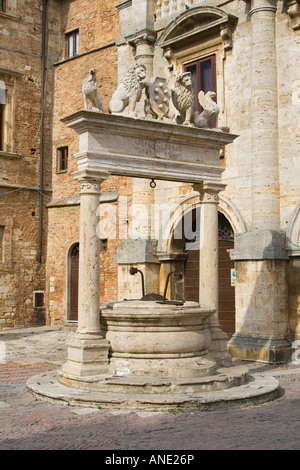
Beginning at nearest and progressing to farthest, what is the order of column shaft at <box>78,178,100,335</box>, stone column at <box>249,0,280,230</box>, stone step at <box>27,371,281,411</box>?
stone step at <box>27,371,281,411</box>
column shaft at <box>78,178,100,335</box>
stone column at <box>249,0,280,230</box>

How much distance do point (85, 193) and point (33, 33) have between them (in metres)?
12.0

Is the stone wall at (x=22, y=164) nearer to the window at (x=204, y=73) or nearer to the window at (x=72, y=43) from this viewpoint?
the window at (x=72, y=43)

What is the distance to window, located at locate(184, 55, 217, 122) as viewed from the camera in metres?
13.1

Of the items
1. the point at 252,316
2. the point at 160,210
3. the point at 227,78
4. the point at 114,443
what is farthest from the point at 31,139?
the point at 114,443

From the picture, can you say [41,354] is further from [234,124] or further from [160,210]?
[234,124]

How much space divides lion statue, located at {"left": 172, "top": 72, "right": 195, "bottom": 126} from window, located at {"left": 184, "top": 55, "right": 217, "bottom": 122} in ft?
14.0

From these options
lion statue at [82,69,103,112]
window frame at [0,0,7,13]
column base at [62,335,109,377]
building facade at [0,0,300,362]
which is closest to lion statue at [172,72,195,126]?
building facade at [0,0,300,362]

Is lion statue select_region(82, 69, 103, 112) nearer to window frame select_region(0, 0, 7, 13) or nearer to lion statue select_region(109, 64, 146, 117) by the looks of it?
lion statue select_region(109, 64, 146, 117)

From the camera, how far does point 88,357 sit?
25.0 feet

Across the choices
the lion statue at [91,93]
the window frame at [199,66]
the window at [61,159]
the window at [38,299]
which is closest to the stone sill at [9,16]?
the window at [61,159]

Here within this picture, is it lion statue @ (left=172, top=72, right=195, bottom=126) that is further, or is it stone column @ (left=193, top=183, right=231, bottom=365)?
stone column @ (left=193, top=183, right=231, bottom=365)

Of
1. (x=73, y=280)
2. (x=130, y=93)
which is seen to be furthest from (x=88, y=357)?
(x=73, y=280)

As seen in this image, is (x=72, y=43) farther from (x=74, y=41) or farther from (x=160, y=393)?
(x=160, y=393)

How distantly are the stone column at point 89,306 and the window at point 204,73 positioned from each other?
19.7 feet
